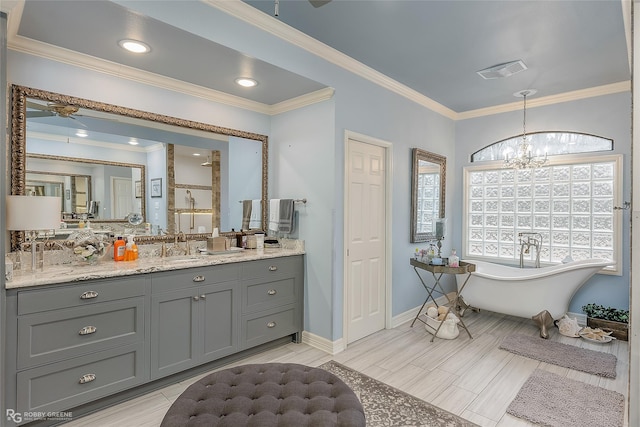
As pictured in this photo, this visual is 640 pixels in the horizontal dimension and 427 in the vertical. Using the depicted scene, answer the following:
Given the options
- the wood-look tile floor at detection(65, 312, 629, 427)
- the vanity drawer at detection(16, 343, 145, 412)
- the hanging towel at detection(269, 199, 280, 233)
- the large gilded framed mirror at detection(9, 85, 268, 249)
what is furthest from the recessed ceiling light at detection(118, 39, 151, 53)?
the wood-look tile floor at detection(65, 312, 629, 427)

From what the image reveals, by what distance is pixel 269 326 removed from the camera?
10.2 feet

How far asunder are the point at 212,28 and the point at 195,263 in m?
1.71

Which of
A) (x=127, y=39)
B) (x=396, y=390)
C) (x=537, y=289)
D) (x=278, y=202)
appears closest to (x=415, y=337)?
(x=396, y=390)

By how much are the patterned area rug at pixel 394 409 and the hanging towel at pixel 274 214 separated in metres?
1.63

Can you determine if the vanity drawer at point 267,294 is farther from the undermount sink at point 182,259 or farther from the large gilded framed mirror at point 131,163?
the large gilded framed mirror at point 131,163

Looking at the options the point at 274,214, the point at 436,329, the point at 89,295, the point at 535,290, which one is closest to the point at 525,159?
the point at 535,290

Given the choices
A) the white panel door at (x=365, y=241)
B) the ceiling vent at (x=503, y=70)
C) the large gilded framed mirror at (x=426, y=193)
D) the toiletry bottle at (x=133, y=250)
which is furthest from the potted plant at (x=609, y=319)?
the toiletry bottle at (x=133, y=250)

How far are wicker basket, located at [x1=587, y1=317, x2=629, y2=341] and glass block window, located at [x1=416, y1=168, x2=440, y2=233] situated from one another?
6.60ft

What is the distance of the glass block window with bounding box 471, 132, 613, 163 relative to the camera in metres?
4.00

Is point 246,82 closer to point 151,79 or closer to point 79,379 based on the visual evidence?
point 151,79

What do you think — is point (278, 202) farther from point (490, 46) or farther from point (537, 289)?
point (537, 289)

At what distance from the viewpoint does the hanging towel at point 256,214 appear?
11.8 feet

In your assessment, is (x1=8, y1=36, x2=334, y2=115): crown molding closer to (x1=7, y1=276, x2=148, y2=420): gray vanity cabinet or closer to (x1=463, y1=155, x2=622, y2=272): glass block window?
(x1=7, y1=276, x2=148, y2=420): gray vanity cabinet

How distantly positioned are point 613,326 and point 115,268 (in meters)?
4.88
